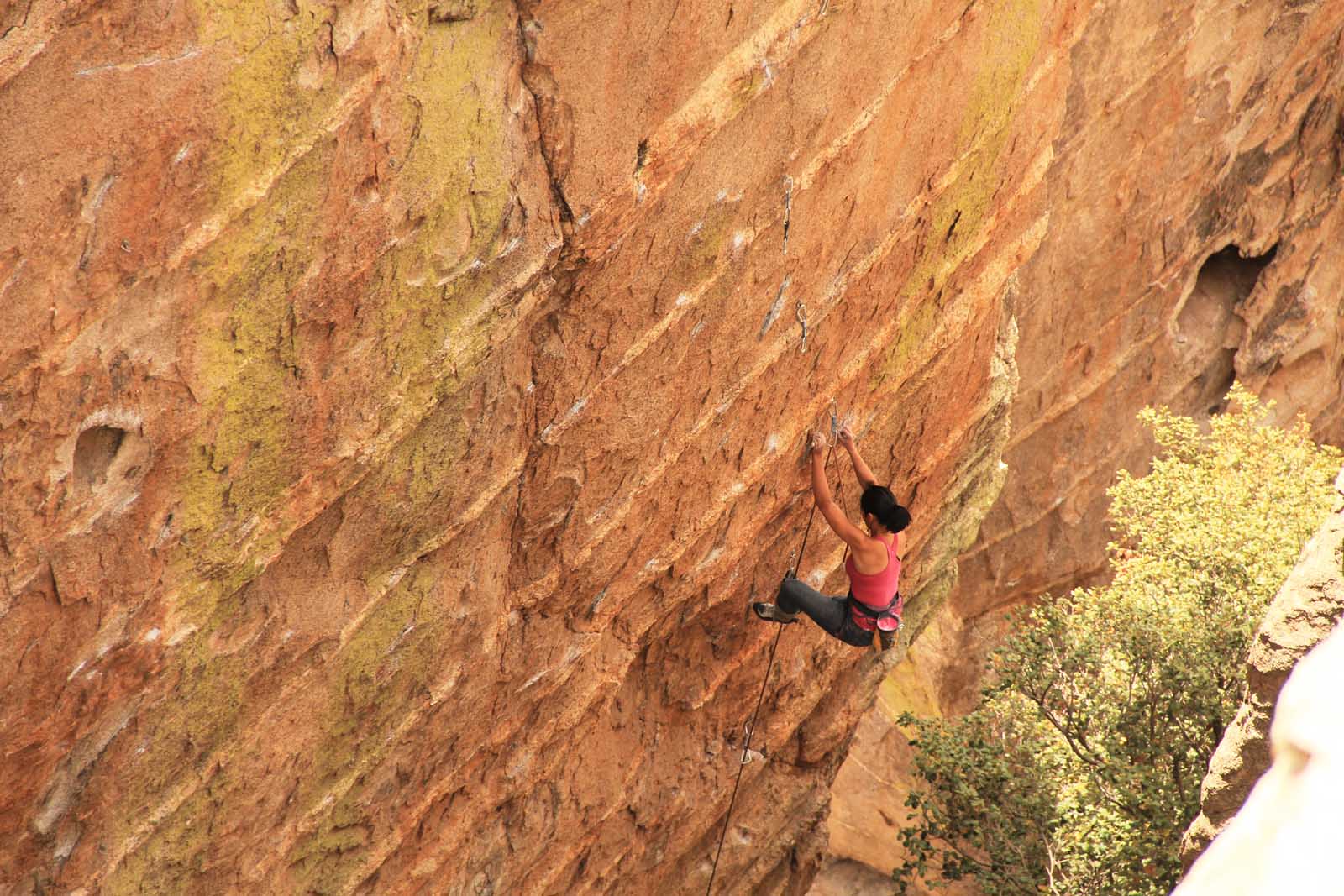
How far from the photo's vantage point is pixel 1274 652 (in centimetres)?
807

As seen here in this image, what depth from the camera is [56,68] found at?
6.69 metres

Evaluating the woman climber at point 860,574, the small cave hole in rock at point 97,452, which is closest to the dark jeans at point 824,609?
the woman climber at point 860,574

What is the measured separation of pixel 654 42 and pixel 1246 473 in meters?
9.07

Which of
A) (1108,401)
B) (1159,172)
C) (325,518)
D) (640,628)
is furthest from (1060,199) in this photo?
(325,518)

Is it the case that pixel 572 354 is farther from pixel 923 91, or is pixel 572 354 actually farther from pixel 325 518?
pixel 923 91

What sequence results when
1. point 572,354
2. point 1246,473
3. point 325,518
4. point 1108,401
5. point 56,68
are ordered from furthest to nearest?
point 1108,401
point 1246,473
point 572,354
point 325,518
point 56,68

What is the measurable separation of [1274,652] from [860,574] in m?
3.19

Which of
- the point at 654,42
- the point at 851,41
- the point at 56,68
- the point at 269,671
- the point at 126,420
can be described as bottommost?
the point at 269,671

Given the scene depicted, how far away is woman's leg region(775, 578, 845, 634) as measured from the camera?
10.9 meters

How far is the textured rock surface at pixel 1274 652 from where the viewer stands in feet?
26.0

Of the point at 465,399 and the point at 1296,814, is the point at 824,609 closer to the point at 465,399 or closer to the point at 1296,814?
the point at 465,399

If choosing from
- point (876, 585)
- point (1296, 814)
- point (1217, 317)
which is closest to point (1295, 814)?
point (1296, 814)

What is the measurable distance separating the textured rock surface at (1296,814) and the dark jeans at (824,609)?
7.81 meters

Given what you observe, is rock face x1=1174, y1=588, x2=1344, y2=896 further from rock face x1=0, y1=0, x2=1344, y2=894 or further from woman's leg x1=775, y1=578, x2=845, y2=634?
woman's leg x1=775, y1=578, x2=845, y2=634
